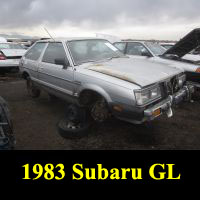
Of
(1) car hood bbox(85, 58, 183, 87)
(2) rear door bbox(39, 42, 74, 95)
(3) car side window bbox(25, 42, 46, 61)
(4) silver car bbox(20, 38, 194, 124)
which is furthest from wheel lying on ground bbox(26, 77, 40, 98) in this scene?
(1) car hood bbox(85, 58, 183, 87)

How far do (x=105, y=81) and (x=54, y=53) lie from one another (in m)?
1.81

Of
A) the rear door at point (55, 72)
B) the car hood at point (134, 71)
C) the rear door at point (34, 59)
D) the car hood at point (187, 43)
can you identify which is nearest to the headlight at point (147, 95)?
the car hood at point (134, 71)

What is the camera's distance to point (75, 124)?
13.3 ft

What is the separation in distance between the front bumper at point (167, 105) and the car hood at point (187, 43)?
1739 millimetres

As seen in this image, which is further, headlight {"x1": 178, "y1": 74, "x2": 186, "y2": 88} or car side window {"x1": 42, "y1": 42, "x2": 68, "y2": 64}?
car side window {"x1": 42, "y1": 42, "x2": 68, "y2": 64}

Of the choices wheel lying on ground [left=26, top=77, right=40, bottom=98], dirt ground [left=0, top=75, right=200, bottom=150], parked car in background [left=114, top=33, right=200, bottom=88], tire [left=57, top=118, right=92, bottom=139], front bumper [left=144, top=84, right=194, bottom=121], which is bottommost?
dirt ground [left=0, top=75, right=200, bottom=150]

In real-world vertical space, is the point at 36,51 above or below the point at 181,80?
above

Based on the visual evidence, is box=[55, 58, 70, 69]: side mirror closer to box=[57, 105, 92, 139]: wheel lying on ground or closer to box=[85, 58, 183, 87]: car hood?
box=[85, 58, 183, 87]: car hood

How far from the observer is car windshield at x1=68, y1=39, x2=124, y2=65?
433cm

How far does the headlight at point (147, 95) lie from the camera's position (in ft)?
10.5

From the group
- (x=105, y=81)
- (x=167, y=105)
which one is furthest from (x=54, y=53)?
(x=167, y=105)

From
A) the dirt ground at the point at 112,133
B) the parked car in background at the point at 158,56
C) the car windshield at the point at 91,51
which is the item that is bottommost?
the dirt ground at the point at 112,133

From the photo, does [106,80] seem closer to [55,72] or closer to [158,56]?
[55,72]

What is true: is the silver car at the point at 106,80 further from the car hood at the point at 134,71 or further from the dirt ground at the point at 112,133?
the dirt ground at the point at 112,133
